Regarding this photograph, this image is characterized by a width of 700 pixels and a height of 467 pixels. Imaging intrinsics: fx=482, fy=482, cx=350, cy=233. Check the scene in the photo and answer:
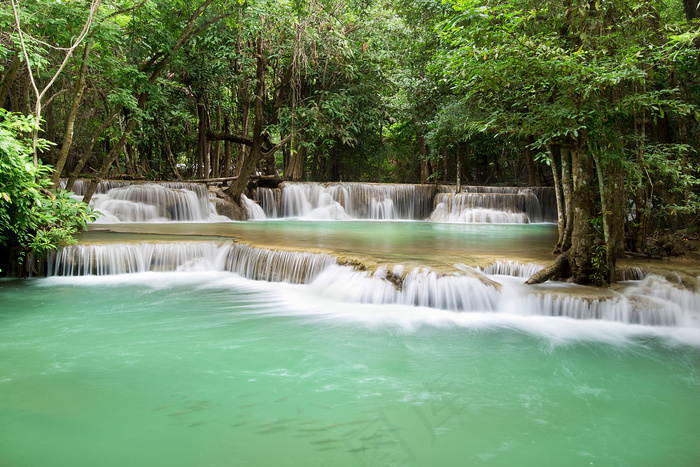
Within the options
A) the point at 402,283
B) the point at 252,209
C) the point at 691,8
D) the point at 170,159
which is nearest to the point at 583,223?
the point at 402,283

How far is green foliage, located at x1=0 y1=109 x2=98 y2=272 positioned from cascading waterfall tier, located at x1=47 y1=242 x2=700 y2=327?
2.97ft

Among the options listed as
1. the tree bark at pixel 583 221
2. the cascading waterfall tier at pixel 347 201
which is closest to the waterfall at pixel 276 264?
the tree bark at pixel 583 221

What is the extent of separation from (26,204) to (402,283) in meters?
5.20

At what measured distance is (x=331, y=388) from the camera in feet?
13.2

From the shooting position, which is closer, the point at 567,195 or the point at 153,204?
the point at 567,195

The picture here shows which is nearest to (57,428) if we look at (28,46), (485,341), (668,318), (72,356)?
(72,356)

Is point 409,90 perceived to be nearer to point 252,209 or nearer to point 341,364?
point 252,209

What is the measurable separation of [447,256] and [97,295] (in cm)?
540

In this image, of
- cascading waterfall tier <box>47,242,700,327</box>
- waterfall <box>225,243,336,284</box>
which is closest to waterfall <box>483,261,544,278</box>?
cascading waterfall tier <box>47,242,700,327</box>

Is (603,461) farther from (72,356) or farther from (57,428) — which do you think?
(72,356)

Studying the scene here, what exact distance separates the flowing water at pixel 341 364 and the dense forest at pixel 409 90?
3.39 feet

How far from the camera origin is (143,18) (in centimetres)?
965

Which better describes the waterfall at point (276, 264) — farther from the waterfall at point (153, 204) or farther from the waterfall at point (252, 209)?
the waterfall at point (252, 209)

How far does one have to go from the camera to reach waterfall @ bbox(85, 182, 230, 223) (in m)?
14.2
